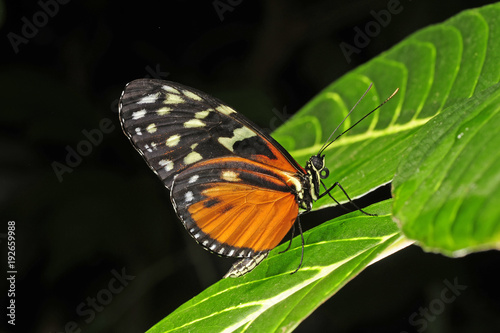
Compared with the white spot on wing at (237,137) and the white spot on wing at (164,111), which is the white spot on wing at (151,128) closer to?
the white spot on wing at (164,111)

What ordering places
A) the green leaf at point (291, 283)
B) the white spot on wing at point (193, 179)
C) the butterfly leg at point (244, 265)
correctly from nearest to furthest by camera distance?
1. the green leaf at point (291, 283)
2. the butterfly leg at point (244, 265)
3. the white spot on wing at point (193, 179)

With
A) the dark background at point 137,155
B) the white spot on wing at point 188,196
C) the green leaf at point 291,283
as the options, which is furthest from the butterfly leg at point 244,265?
the dark background at point 137,155

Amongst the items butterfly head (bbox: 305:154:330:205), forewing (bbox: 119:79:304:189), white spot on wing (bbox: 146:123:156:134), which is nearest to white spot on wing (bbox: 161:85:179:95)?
forewing (bbox: 119:79:304:189)

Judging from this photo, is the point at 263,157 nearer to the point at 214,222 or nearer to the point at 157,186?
the point at 214,222

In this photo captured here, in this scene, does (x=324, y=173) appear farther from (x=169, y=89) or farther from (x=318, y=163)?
(x=169, y=89)

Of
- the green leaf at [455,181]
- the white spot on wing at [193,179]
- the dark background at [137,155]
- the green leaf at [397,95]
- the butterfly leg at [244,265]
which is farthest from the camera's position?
the dark background at [137,155]

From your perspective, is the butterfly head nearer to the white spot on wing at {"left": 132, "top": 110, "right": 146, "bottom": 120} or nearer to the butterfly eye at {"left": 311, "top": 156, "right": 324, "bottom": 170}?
the butterfly eye at {"left": 311, "top": 156, "right": 324, "bottom": 170}

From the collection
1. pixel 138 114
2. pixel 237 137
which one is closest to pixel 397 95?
pixel 237 137

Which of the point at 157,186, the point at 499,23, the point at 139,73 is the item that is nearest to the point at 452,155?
the point at 499,23
